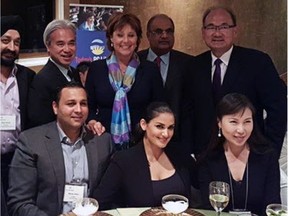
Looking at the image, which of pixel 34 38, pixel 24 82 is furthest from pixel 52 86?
pixel 34 38

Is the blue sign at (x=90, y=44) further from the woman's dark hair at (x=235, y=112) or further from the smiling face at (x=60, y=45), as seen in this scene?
the woman's dark hair at (x=235, y=112)

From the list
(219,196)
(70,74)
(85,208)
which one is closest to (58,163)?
(85,208)

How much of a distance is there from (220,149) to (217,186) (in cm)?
38

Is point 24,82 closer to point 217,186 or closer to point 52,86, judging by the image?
point 52,86

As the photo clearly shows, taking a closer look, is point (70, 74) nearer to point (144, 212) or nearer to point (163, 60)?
point (163, 60)

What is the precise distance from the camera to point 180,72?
290 centimetres

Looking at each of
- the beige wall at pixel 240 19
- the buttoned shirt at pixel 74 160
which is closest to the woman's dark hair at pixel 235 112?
the buttoned shirt at pixel 74 160

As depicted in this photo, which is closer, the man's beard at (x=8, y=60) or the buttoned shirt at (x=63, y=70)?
the man's beard at (x=8, y=60)

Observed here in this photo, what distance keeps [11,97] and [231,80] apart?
50.7 inches

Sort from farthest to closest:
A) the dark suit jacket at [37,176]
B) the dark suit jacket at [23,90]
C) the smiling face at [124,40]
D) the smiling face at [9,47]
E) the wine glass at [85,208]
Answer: the smiling face at [124,40]
the dark suit jacket at [23,90]
the smiling face at [9,47]
the dark suit jacket at [37,176]
the wine glass at [85,208]

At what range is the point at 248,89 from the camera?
2.48m

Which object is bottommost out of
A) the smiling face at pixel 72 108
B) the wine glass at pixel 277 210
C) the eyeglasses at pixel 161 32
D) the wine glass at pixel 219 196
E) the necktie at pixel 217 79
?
the wine glass at pixel 277 210

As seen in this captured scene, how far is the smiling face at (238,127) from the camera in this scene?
6.97 feet

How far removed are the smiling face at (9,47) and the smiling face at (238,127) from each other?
1.21 metres
